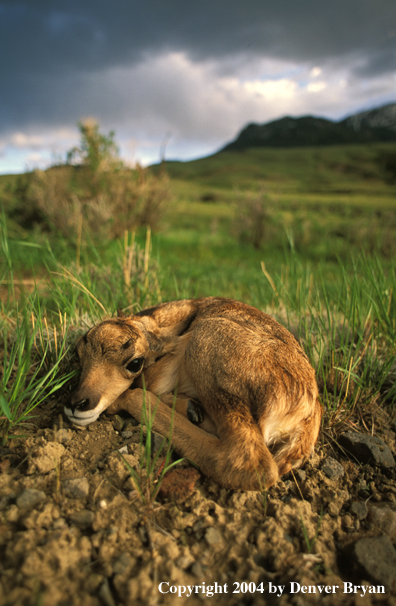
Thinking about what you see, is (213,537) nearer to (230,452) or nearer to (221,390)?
(230,452)

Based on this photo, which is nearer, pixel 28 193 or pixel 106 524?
pixel 106 524

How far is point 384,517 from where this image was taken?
2209 mm

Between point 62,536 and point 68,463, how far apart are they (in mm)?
501

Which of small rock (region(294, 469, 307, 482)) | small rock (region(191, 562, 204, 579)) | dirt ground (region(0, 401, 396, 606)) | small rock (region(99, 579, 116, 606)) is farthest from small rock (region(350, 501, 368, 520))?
small rock (region(99, 579, 116, 606))

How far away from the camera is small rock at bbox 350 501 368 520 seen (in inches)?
87.2

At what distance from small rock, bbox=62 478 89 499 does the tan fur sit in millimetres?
413

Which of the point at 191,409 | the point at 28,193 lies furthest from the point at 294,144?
the point at 191,409

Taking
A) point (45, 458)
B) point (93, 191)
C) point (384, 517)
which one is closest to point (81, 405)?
point (45, 458)

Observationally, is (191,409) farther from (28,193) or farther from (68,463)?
(28,193)

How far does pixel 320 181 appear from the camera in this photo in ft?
219

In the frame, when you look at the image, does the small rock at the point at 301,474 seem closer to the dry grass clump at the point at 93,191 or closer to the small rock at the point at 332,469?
the small rock at the point at 332,469

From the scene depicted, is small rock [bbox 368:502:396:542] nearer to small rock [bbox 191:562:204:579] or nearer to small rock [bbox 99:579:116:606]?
small rock [bbox 191:562:204:579]

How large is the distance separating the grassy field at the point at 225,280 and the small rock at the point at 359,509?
0.73 m

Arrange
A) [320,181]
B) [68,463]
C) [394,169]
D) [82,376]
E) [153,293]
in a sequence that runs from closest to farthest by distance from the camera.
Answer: [68,463] → [82,376] → [153,293] → [394,169] → [320,181]
